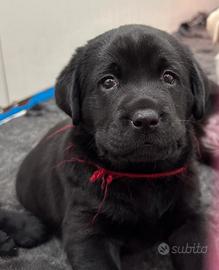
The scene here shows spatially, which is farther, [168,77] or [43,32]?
[43,32]

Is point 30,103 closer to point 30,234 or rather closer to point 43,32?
point 43,32

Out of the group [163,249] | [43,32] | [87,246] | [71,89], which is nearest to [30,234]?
[87,246]

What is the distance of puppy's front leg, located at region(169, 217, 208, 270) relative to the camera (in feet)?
4.95

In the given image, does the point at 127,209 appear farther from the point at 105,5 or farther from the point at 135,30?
the point at 105,5

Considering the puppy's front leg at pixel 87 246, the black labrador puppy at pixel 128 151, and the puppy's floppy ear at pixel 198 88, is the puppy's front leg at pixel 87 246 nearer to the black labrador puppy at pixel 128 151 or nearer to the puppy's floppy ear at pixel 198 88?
the black labrador puppy at pixel 128 151

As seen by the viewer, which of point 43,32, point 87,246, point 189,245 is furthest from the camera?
point 43,32

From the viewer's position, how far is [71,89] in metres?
1.48

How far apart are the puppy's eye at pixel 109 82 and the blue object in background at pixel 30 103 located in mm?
1459

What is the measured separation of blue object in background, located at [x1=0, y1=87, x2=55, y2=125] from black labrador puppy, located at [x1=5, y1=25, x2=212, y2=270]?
1.19m

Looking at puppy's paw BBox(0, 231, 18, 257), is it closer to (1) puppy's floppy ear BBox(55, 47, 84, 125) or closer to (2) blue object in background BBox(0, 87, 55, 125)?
(1) puppy's floppy ear BBox(55, 47, 84, 125)

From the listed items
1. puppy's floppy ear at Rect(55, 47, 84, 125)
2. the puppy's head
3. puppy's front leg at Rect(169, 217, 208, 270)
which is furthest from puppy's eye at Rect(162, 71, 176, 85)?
puppy's front leg at Rect(169, 217, 208, 270)

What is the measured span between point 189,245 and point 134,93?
1.76 feet

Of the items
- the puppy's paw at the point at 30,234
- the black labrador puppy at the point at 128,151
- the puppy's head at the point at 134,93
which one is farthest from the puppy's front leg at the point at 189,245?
the puppy's paw at the point at 30,234

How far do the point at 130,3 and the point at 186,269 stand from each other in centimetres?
235
